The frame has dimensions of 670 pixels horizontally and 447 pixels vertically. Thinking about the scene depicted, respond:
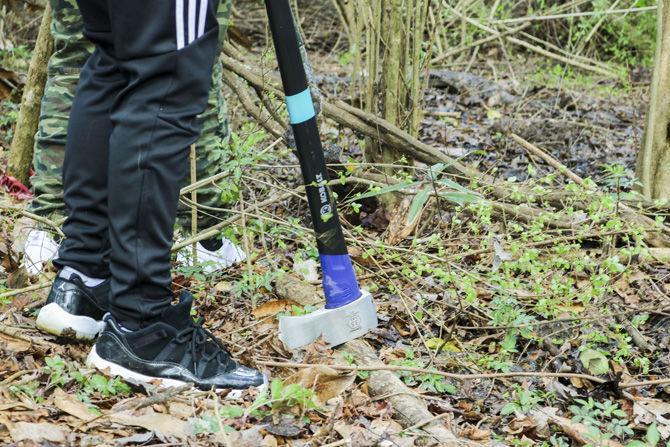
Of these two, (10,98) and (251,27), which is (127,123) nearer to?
(10,98)

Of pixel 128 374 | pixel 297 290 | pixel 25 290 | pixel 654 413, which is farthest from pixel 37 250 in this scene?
pixel 654 413

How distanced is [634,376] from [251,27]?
6.86 m

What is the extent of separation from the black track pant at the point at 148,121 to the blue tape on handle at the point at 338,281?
51 cm

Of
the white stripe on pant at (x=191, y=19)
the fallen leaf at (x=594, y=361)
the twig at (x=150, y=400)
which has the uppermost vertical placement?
the white stripe on pant at (x=191, y=19)

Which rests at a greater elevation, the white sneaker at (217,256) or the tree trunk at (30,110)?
the tree trunk at (30,110)

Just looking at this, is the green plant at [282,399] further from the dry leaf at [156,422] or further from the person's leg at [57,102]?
the person's leg at [57,102]

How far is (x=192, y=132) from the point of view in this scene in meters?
2.29

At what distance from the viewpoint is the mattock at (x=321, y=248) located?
2490 mm

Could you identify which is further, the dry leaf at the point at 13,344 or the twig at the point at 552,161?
the twig at the point at 552,161

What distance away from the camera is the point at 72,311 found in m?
2.54

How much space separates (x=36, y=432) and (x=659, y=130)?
2985 millimetres

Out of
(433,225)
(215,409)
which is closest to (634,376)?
(433,225)

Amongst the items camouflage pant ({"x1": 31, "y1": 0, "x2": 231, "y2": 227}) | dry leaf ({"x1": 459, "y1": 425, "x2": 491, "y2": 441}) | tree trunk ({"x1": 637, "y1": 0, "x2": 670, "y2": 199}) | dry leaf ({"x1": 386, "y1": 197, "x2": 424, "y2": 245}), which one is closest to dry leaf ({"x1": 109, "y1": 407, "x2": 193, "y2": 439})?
dry leaf ({"x1": 459, "y1": 425, "x2": 491, "y2": 441})

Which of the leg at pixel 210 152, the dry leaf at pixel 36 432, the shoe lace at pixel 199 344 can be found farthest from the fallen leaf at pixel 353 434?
the leg at pixel 210 152
